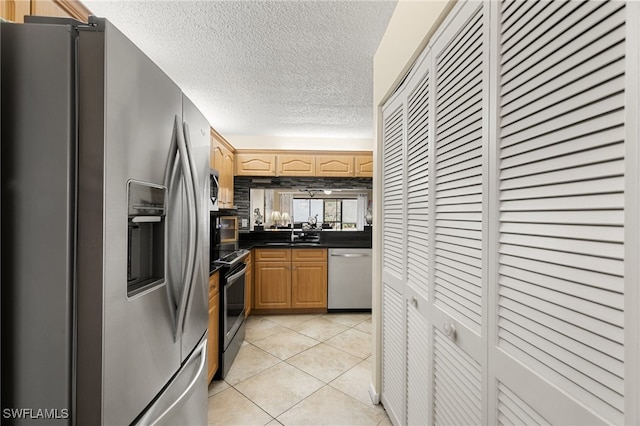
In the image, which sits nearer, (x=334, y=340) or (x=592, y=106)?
(x=592, y=106)

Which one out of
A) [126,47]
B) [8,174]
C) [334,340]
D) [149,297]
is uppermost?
[126,47]

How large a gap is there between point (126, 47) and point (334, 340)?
118 inches

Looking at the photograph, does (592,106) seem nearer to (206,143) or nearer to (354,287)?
(206,143)

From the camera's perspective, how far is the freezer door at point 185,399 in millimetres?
1039

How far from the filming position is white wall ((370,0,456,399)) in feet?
4.23

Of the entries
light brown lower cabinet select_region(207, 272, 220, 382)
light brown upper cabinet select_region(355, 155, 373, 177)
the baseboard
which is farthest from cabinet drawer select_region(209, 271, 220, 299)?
light brown upper cabinet select_region(355, 155, 373, 177)

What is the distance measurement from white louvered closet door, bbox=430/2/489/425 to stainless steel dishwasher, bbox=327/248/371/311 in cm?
272

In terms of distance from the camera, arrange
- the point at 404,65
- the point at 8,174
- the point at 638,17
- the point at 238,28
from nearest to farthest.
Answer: the point at 638,17 < the point at 8,174 < the point at 404,65 < the point at 238,28

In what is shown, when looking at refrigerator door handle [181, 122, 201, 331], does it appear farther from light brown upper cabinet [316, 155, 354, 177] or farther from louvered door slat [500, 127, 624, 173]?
light brown upper cabinet [316, 155, 354, 177]

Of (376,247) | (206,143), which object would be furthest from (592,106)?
(376,247)

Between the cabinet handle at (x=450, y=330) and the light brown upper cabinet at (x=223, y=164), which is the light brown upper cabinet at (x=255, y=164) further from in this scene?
the cabinet handle at (x=450, y=330)

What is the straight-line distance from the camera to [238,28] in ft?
6.15

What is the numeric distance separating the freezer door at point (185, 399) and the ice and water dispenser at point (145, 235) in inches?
16.3

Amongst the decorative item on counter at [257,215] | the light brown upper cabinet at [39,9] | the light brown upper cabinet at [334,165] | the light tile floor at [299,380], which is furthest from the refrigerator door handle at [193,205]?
the decorative item on counter at [257,215]
